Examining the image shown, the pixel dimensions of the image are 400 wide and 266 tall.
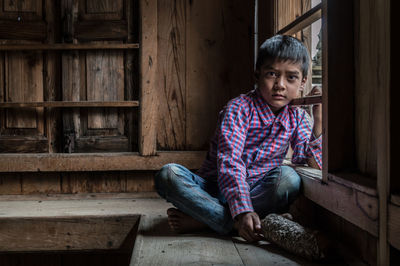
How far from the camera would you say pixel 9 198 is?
240cm

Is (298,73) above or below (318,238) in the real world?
above

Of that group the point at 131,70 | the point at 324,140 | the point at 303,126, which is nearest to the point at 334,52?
the point at 324,140

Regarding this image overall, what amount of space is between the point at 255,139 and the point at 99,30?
132 cm

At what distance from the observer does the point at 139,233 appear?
161 cm

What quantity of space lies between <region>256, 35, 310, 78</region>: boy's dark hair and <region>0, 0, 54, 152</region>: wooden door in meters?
1.48

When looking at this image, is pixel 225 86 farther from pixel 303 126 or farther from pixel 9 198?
pixel 9 198

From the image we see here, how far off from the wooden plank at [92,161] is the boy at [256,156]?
24.7 inches

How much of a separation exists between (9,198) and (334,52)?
209 cm

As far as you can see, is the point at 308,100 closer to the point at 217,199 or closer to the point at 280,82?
the point at 280,82

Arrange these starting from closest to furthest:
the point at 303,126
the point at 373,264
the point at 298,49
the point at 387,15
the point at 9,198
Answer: the point at 387,15 → the point at 373,264 → the point at 298,49 → the point at 303,126 → the point at 9,198

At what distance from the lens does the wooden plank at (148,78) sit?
240 cm

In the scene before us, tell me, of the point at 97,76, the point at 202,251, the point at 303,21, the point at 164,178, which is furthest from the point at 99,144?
the point at 303,21

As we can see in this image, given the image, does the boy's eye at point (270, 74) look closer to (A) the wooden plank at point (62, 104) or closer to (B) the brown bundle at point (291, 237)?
(B) the brown bundle at point (291, 237)

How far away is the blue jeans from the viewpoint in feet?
5.22
